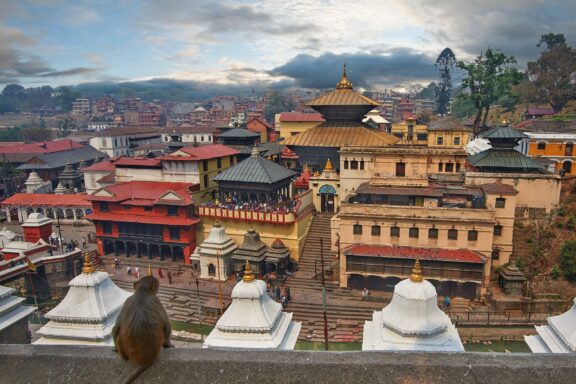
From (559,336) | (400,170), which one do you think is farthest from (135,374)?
(400,170)

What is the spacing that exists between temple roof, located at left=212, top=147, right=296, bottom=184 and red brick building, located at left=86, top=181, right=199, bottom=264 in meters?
4.41

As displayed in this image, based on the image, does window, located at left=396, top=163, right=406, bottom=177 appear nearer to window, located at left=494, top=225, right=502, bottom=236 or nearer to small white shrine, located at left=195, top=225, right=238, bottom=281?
window, located at left=494, top=225, right=502, bottom=236

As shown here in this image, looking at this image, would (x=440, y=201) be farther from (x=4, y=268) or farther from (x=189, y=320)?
(x=4, y=268)

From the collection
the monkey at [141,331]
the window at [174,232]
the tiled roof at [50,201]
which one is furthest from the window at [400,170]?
the tiled roof at [50,201]

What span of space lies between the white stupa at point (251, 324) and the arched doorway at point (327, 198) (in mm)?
23171

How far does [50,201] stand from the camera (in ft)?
166

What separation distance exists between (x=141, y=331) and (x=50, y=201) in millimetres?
52856

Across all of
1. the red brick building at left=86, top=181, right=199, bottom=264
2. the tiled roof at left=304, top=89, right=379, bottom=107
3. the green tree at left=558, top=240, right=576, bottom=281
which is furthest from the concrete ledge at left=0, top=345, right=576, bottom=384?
the tiled roof at left=304, top=89, right=379, bottom=107

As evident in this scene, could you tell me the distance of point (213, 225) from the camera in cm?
3728

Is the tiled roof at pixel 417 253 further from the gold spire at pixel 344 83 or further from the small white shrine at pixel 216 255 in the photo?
the gold spire at pixel 344 83

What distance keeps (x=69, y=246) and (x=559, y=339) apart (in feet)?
128

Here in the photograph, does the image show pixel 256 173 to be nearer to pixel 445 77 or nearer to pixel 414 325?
pixel 414 325

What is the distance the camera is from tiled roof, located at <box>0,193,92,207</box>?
164 feet

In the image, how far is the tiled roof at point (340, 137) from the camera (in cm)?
4294
